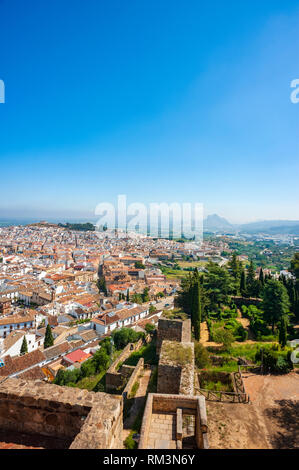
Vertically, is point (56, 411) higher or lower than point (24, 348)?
higher

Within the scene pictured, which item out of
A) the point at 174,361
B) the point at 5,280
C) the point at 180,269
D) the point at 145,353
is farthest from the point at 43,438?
the point at 180,269

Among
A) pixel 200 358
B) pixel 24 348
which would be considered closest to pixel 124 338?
pixel 200 358

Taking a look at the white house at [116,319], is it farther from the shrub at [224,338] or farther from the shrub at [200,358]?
the shrub at [200,358]

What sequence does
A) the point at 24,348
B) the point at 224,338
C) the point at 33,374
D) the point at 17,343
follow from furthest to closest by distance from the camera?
the point at 17,343 < the point at 24,348 < the point at 33,374 < the point at 224,338

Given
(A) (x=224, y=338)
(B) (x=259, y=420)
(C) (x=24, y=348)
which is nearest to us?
(B) (x=259, y=420)

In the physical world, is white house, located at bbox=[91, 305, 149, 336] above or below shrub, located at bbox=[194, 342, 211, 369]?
below

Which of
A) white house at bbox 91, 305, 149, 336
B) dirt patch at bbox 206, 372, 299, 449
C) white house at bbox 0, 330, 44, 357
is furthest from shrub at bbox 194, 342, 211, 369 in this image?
white house at bbox 0, 330, 44, 357

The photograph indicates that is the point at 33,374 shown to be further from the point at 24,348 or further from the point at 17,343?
the point at 17,343

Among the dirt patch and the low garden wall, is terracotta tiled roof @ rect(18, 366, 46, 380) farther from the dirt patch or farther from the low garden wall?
the dirt patch
